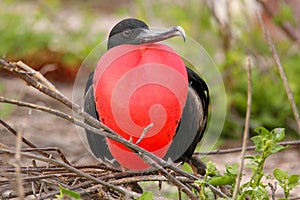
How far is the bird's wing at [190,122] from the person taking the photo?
1.89 metres

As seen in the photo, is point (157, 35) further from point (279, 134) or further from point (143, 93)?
point (279, 134)

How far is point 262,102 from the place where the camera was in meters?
3.81

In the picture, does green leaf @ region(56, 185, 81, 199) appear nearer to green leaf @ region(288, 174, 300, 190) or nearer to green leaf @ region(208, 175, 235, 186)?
green leaf @ region(208, 175, 235, 186)

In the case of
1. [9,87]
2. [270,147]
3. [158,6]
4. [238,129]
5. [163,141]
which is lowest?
[270,147]

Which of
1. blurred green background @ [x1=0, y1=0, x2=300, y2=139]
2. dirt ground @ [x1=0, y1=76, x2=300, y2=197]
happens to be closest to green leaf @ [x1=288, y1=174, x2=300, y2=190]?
dirt ground @ [x1=0, y1=76, x2=300, y2=197]

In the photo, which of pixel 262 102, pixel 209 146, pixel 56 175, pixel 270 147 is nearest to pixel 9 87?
pixel 262 102

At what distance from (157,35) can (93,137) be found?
0.38 metres

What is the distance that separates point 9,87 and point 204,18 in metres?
1.15

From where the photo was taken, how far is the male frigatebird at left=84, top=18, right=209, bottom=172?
1765 mm

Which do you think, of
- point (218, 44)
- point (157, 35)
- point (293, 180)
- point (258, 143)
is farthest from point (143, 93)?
A: point (218, 44)

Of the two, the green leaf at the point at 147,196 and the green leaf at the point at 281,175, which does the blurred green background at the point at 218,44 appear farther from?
the green leaf at the point at 147,196

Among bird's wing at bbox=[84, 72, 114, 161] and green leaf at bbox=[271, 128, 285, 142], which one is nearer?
green leaf at bbox=[271, 128, 285, 142]

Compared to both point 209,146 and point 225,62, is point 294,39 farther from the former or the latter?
point 209,146

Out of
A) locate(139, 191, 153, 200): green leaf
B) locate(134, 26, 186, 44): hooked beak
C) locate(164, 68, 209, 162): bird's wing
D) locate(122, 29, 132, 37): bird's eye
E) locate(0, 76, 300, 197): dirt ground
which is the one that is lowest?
locate(139, 191, 153, 200): green leaf
